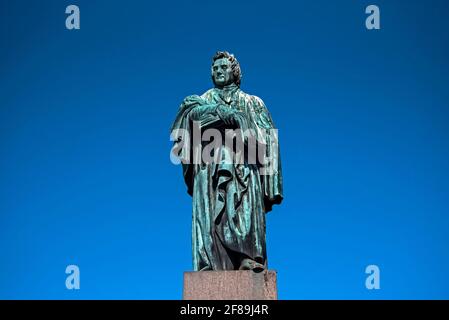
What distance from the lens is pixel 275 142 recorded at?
15.2 m

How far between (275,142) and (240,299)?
10.6 feet

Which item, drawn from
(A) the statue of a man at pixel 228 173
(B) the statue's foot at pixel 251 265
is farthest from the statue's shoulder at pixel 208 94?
(B) the statue's foot at pixel 251 265

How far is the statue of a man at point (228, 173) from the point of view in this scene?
1402 cm

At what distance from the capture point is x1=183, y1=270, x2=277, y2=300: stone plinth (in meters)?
13.3

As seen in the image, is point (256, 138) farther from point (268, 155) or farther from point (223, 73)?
point (223, 73)

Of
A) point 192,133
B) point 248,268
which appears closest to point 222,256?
point 248,268

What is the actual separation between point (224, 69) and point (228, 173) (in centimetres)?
221

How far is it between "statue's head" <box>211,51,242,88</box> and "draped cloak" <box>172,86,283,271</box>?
0.23 meters

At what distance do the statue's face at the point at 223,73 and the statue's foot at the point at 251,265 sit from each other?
11.6ft

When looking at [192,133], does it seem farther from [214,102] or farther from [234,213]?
[234,213]

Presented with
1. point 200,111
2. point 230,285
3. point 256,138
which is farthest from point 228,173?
point 230,285
